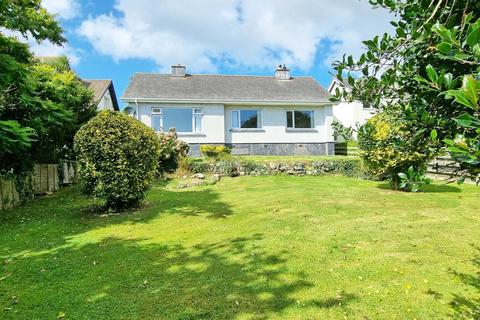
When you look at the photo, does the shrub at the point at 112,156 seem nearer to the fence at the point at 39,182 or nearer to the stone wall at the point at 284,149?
the fence at the point at 39,182

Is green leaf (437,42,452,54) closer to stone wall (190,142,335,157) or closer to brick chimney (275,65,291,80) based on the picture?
stone wall (190,142,335,157)

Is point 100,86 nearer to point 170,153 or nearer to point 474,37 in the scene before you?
point 170,153

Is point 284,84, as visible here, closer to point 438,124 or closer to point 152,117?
point 152,117

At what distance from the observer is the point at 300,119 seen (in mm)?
24031

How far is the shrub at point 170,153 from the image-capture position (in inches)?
629

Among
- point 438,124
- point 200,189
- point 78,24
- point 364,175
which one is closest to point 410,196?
point 364,175

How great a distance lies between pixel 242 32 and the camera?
3056 centimetres

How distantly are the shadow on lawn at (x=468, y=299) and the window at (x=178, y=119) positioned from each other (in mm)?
19179

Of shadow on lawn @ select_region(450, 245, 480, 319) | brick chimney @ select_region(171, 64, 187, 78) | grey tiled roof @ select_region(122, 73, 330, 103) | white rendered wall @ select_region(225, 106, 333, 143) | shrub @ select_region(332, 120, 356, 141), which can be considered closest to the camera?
shrub @ select_region(332, 120, 356, 141)

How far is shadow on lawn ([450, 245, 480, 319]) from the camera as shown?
367 cm

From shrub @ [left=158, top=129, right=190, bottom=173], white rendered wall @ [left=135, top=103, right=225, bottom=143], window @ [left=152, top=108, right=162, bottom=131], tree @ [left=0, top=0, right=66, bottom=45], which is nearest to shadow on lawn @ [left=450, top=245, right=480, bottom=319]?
tree @ [left=0, top=0, right=66, bottom=45]

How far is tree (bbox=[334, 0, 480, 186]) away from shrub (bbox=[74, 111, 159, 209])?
696cm

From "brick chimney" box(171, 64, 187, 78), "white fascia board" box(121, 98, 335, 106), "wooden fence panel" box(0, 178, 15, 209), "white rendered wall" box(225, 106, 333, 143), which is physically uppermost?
"brick chimney" box(171, 64, 187, 78)

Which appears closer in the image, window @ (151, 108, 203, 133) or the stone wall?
window @ (151, 108, 203, 133)
